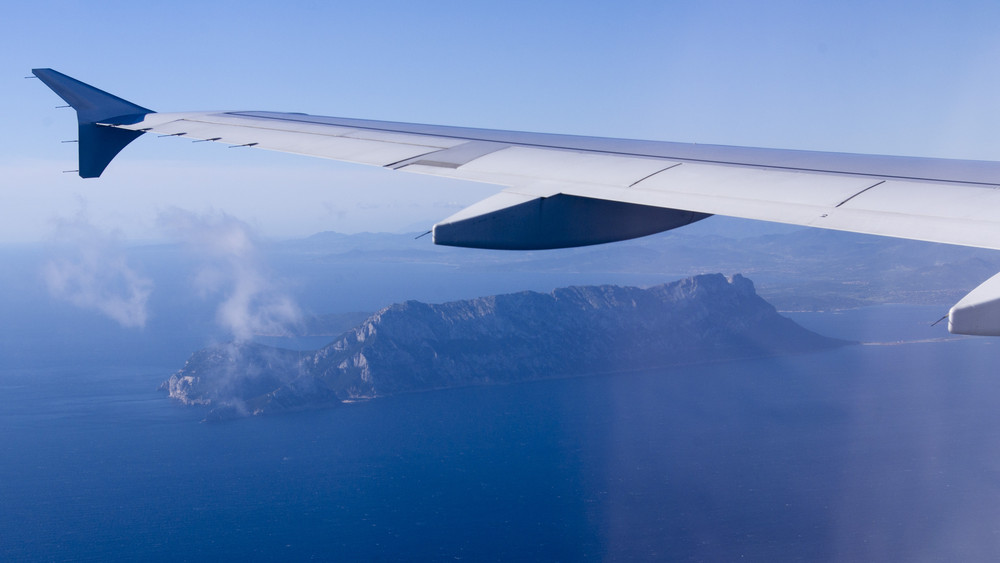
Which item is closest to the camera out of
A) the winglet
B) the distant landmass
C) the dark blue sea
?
the winglet

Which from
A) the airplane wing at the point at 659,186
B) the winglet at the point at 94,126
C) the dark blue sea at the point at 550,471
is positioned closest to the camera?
the airplane wing at the point at 659,186

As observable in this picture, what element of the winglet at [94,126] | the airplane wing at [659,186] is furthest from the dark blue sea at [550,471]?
the airplane wing at [659,186]

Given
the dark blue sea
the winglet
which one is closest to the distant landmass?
the dark blue sea

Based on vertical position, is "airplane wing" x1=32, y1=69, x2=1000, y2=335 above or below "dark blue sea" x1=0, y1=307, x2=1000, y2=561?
above

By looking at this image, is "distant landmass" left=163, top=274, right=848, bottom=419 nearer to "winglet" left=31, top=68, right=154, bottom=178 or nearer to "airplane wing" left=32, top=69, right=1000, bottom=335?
"winglet" left=31, top=68, right=154, bottom=178

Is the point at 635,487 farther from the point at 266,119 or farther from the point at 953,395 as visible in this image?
the point at 266,119

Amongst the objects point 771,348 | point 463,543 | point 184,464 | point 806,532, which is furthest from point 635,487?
point 771,348

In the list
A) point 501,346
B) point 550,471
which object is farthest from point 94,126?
point 501,346

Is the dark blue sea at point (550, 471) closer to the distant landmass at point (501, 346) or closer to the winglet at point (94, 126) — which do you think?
the distant landmass at point (501, 346)
